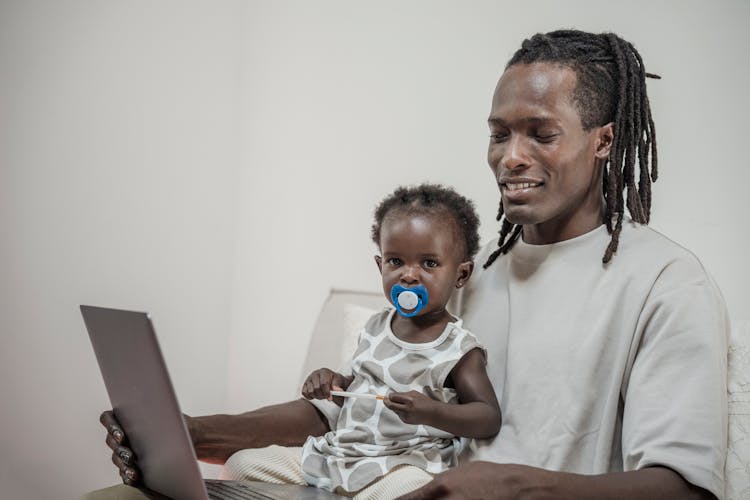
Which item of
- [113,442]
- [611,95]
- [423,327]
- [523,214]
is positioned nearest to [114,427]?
[113,442]

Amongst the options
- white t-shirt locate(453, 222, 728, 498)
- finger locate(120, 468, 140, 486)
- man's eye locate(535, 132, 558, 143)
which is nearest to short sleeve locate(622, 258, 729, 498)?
white t-shirt locate(453, 222, 728, 498)

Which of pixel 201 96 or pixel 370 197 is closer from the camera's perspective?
pixel 370 197

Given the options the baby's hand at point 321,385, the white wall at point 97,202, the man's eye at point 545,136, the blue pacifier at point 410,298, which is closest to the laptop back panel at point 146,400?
the baby's hand at point 321,385

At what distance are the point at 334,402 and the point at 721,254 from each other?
0.97 m

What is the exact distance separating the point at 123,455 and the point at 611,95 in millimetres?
1071

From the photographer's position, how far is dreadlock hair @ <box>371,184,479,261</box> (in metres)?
1.48

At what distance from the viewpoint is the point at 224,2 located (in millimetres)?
2697

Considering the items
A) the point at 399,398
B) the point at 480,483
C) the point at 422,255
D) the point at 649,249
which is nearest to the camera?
the point at 480,483

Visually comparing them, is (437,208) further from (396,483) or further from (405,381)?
(396,483)

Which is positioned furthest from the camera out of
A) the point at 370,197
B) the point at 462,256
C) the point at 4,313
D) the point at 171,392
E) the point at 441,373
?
the point at 370,197

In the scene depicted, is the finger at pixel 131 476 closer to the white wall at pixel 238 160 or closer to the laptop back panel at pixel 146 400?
the laptop back panel at pixel 146 400

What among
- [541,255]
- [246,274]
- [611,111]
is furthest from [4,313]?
[611,111]

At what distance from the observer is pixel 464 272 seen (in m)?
1.53

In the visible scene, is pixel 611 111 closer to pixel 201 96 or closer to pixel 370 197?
pixel 370 197
